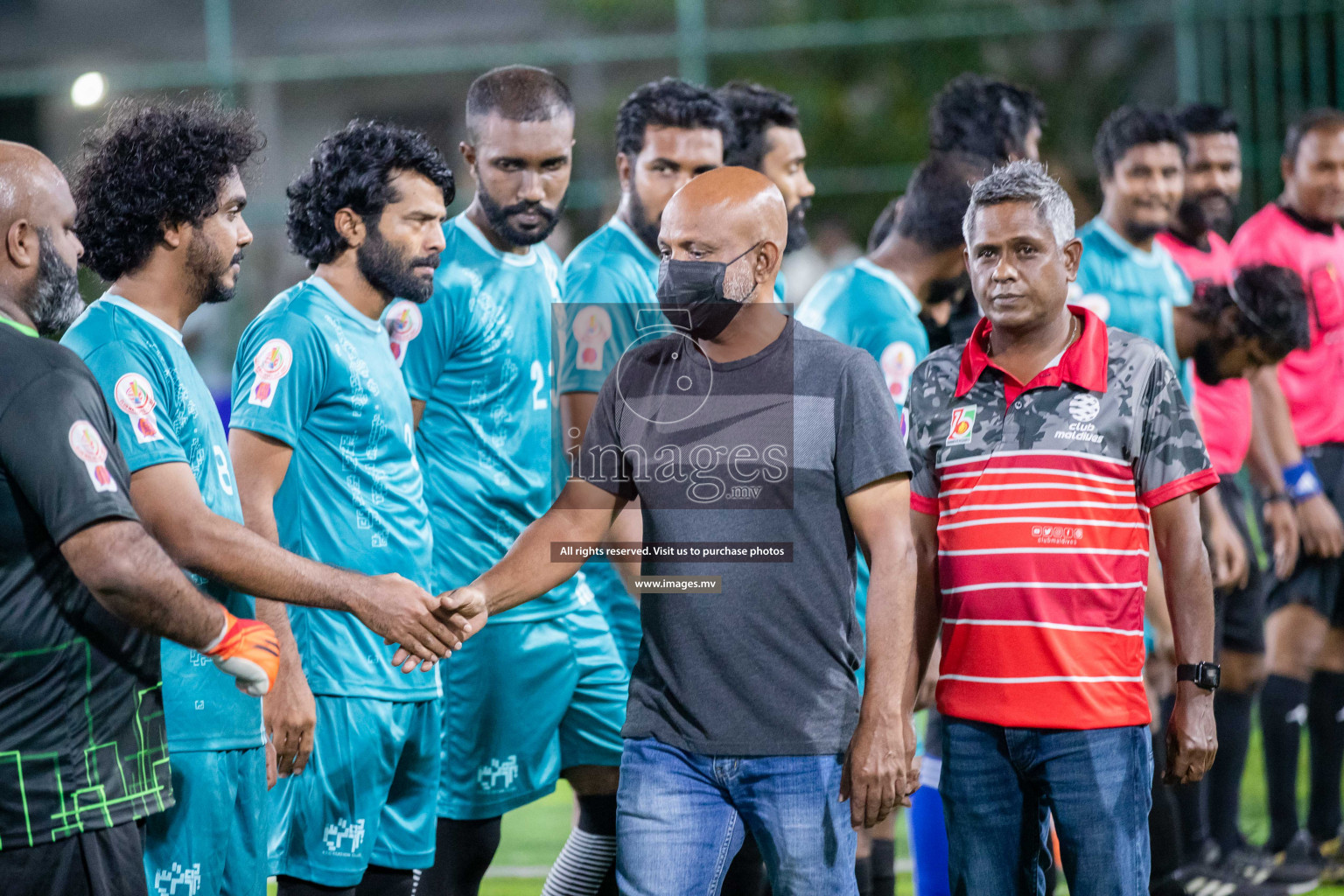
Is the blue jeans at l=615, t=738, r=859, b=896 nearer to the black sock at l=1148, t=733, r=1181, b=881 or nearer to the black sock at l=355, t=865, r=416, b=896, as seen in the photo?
the black sock at l=355, t=865, r=416, b=896

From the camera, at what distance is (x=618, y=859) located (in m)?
2.97

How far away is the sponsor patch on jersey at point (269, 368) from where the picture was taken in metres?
3.44

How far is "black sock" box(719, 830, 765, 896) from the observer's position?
4.16 metres

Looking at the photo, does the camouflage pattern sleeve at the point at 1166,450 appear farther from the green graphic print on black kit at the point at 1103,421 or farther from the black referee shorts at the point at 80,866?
the black referee shorts at the point at 80,866

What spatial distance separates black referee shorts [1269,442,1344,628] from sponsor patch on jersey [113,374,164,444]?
14.7 feet

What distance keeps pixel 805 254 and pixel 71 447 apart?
41.4 feet

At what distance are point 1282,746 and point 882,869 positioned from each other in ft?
6.57

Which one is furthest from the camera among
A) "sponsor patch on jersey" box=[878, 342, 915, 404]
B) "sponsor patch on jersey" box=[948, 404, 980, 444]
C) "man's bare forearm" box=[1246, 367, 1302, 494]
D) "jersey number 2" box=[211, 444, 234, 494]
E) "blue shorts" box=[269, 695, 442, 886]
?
"man's bare forearm" box=[1246, 367, 1302, 494]

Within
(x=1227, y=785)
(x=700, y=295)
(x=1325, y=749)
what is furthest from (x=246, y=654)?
(x=1325, y=749)

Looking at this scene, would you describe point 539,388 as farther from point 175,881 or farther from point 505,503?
point 175,881

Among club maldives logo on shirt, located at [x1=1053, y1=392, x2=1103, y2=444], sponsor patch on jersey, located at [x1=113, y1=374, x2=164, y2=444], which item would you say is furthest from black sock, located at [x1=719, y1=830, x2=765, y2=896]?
sponsor patch on jersey, located at [x1=113, y1=374, x2=164, y2=444]

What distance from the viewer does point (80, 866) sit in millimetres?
2613

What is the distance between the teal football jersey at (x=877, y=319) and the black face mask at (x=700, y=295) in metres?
1.27

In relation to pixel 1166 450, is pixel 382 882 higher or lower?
lower
